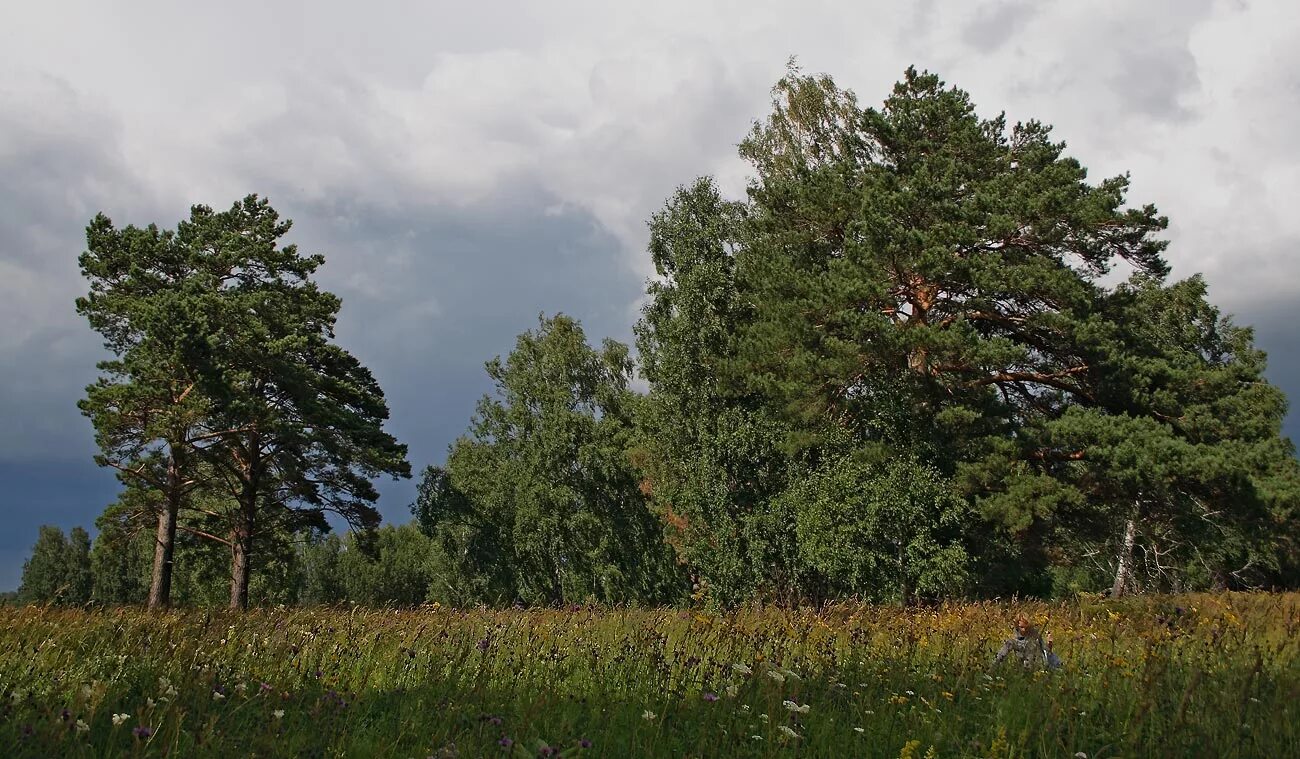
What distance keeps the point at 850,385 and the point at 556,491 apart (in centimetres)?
1599

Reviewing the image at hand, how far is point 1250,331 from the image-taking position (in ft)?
102

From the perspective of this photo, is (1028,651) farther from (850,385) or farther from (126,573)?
(126,573)

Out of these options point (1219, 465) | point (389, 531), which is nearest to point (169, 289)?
point (1219, 465)

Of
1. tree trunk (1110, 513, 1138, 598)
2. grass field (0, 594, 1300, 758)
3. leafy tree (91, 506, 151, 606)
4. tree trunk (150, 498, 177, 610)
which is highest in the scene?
leafy tree (91, 506, 151, 606)

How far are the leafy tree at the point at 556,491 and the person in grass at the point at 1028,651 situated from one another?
83.5 ft

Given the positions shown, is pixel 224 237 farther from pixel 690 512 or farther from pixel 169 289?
pixel 690 512

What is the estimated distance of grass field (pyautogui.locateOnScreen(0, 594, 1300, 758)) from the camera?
390 cm

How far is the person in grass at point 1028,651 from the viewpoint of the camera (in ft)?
19.7

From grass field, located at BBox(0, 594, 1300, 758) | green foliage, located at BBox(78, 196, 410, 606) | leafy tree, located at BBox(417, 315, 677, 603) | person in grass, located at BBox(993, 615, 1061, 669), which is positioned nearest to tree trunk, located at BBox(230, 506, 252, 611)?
green foliage, located at BBox(78, 196, 410, 606)

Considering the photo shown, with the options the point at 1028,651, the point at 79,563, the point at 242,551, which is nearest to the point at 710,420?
the point at 242,551

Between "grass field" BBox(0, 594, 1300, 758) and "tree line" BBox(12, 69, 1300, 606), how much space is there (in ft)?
25.8

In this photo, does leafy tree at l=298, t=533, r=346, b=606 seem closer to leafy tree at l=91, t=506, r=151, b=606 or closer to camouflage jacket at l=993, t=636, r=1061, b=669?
leafy tree at l=91, t=506, r=151, b=606

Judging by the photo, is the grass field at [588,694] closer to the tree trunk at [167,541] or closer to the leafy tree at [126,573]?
the tree trunk at [167,541]

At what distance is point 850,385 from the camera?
1978 centimetres
